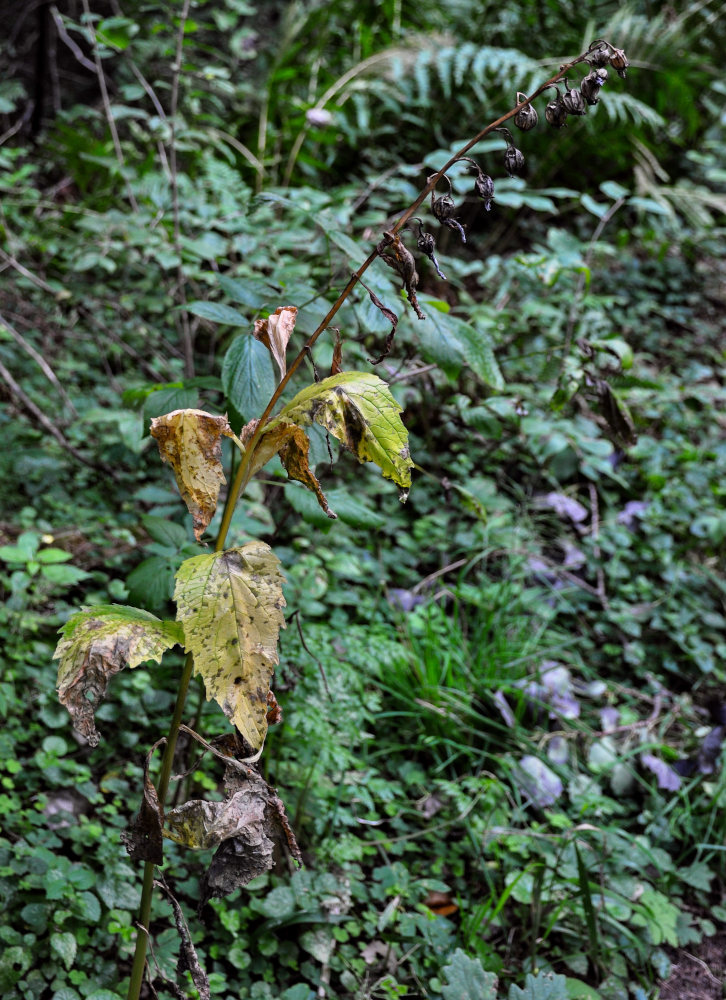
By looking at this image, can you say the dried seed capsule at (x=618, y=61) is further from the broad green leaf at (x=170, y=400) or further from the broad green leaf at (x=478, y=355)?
the broad green leaf at (x=170, y=400)

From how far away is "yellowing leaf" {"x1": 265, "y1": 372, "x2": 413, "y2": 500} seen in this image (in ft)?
2.99

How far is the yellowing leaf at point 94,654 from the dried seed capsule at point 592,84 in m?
0.92

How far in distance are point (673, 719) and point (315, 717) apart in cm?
142

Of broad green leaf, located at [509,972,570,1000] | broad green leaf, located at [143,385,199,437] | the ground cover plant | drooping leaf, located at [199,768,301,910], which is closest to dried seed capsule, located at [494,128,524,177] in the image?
the ground cover plant

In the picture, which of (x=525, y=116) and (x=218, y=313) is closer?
(x=525, y=116)

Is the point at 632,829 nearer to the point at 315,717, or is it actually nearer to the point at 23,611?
the point at 315,717

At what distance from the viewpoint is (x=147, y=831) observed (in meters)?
0.96

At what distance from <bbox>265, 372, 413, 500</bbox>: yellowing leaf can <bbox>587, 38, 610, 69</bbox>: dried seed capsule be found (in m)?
0.56

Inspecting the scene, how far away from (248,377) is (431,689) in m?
1.26

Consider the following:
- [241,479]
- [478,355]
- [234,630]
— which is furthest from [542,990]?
[478,355]

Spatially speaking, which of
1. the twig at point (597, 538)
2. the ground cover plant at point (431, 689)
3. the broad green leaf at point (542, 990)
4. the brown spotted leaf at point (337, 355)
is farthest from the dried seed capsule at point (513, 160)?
the twig at point (597, 538)

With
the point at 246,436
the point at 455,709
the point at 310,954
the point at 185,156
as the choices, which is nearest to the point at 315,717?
the point at 310,954

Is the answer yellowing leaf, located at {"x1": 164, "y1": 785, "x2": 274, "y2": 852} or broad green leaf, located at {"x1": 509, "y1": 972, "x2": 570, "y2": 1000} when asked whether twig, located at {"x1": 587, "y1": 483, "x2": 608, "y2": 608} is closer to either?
broad green leaf, located at {"x1": 509, "y1": 972, "x2": 570, "y2": 1000}

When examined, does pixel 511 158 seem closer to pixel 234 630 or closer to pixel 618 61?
pixel 618 61
